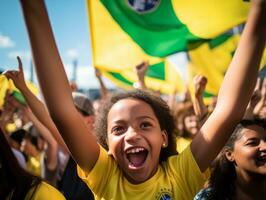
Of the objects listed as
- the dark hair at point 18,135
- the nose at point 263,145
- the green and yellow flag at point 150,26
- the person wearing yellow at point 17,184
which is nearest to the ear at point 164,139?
the person wearing yellow at point 17,184

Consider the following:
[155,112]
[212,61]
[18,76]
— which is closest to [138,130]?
[155,112]

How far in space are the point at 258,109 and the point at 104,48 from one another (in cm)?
171

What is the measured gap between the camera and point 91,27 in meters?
4.09

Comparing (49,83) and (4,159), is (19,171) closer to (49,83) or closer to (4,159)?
(4,159)

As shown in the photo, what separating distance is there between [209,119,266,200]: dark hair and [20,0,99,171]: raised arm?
3.17 ft

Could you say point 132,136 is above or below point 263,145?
above

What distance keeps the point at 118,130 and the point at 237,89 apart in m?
0.57

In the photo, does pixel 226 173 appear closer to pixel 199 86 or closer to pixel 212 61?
pixel 199 86

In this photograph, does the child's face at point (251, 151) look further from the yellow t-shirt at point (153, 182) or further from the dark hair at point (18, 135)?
the dark hair at point (18, 135)

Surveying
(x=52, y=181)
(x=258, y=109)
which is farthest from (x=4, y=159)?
(x=258, y=109)

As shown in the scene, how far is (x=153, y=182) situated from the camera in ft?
5.56

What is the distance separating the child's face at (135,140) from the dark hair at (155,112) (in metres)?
0.10

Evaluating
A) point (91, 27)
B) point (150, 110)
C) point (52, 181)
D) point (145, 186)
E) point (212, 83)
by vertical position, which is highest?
point (91, 27)

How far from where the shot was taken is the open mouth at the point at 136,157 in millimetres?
1692
